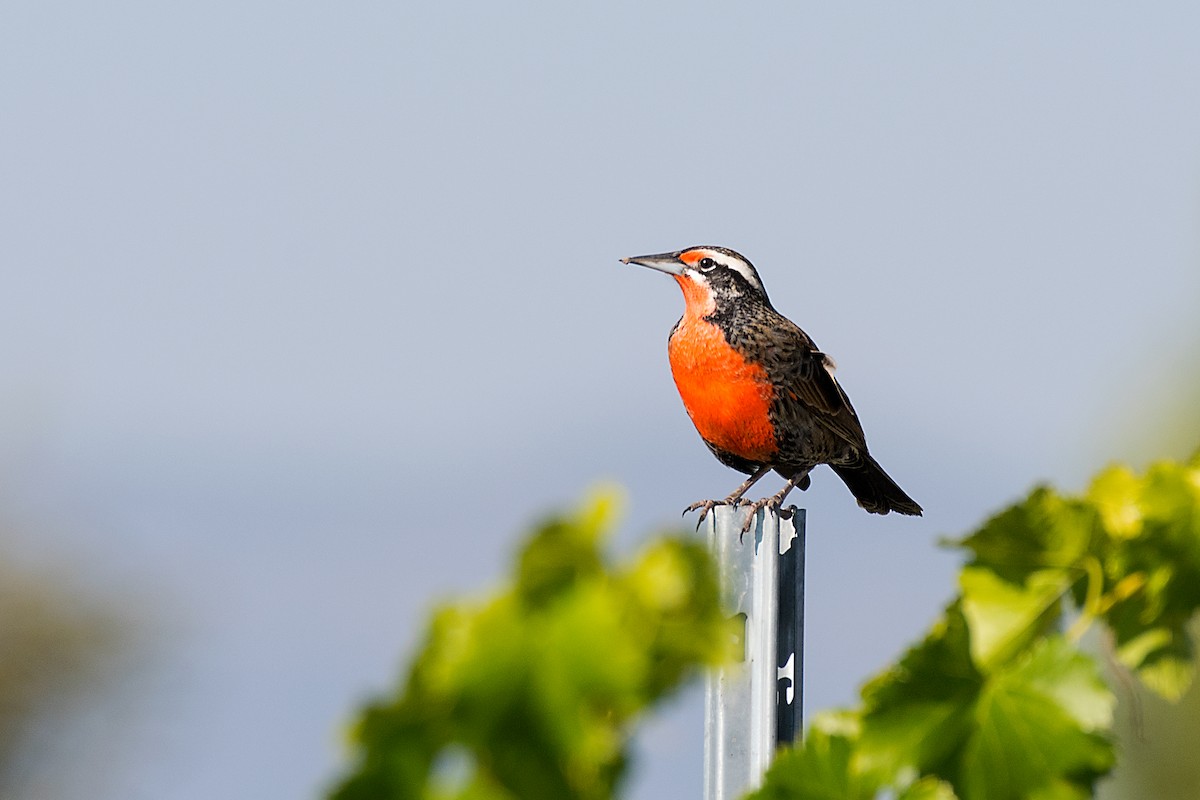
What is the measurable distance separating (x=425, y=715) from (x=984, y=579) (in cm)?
47

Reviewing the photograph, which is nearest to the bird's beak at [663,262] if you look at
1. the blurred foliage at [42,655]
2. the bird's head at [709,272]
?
the bird's head at [709,272]

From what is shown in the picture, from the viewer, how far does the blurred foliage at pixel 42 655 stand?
56.7ft

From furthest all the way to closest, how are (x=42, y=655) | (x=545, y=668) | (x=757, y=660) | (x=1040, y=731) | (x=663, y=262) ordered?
(x=42, y=655) < (x=663, y=262) < (x=757, y=660) < (x=1040, y=731) < (x=545, y=668)

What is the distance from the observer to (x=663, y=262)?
5.39 metres

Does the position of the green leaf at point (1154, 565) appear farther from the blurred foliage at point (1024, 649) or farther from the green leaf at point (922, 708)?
the green leaf at point (922, 708)

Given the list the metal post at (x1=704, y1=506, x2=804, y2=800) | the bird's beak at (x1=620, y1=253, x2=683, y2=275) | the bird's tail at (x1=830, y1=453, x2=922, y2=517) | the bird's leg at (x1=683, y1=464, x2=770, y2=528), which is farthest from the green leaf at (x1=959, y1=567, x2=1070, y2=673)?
the bird's tail at (x1=830, y1=453, x2=922, y2=517)

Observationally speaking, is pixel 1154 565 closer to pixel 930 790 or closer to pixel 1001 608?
pixel 1001 608

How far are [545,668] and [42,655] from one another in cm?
1872

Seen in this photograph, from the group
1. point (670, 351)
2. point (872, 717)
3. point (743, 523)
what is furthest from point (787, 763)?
point (670, 351)

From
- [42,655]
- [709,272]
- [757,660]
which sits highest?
[709,272]

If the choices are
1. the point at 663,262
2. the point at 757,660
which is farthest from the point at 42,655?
the point at 757,660

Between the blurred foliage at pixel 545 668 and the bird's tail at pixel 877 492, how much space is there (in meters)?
4.86

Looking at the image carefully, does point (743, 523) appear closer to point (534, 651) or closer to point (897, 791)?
point (897, 791)

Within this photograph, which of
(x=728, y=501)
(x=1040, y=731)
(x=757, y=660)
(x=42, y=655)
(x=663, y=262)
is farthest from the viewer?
(x=42, y=655)
